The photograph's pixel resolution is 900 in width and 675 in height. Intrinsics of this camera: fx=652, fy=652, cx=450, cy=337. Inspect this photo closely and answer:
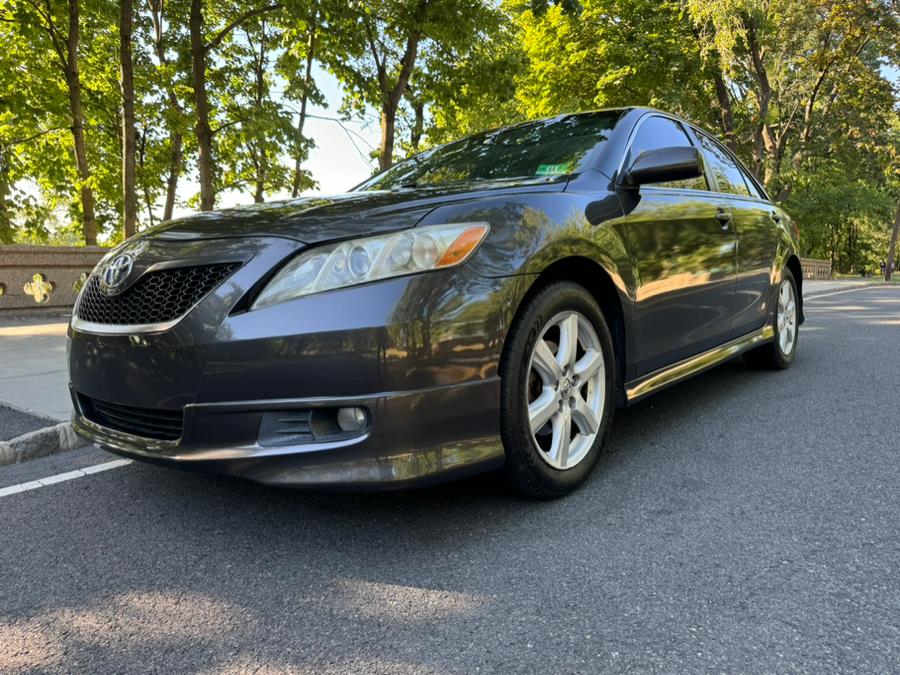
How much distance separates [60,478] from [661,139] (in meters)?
3.51

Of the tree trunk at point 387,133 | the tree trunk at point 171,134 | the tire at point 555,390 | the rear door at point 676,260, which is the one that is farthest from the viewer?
the tree trunk at point 171,134

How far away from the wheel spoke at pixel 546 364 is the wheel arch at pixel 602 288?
22 cm

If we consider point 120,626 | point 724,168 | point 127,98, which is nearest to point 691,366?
point 724,168

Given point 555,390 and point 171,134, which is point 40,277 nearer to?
point 555,390

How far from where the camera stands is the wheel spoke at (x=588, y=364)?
2.66 m

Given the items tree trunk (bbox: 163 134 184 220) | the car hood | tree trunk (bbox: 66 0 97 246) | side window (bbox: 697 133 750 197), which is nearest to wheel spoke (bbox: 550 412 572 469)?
the car hood

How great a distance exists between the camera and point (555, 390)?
8.25ft

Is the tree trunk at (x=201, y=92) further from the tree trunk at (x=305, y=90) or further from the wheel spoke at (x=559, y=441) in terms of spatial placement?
the wheel spoke at (x=559, y=441)

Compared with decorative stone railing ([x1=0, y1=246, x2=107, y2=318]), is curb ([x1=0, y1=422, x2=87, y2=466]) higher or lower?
lower

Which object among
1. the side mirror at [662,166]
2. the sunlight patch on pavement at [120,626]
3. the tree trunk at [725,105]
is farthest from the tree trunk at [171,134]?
the tree trunk at [725,105]

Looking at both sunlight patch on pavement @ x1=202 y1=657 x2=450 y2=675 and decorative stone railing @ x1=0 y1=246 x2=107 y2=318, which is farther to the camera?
decorative stone railing @ x1=0 y1=246 x2=107 y2=318

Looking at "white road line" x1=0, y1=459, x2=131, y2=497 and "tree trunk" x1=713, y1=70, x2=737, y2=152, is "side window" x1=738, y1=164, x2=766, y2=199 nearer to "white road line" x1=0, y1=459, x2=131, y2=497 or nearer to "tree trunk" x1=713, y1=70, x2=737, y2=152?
"white road line" x1=0, y1=459, x2=131, y2=497

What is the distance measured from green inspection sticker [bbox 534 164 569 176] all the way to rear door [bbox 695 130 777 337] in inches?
61.9

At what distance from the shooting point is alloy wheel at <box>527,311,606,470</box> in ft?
8.12
